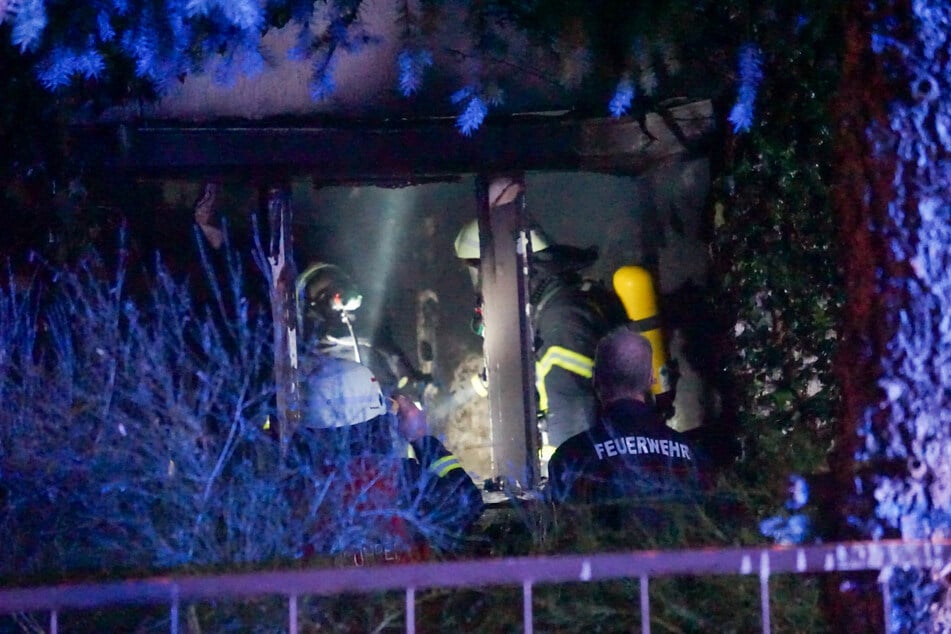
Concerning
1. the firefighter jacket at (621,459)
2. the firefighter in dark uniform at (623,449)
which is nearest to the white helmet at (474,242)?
the firefighter in dark uniform at (623,449)

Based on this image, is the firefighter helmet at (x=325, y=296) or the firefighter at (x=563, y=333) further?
the firefighter helmet at (x=325, y=296)

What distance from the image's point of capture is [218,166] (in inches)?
212

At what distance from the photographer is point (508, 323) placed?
5.66 metres

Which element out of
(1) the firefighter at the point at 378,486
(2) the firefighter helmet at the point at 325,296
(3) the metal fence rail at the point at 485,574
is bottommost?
(3) the metal fence rail at the point at 485,574

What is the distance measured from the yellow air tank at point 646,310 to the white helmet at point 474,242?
46 centimetres

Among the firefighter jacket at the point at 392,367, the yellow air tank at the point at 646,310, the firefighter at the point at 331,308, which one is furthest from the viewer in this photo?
the firefighter jacket at the point at 392,367

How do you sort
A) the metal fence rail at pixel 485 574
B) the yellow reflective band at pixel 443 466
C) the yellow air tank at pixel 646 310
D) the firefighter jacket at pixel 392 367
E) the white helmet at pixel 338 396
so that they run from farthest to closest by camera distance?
the firefighter jacket at pixel 392 367, the yellow air tank at pixel 646 310, the white helmet at pixel 338 396, the yellow reflective band at pixel 443 466, the metal fence rail at pixel 485 574

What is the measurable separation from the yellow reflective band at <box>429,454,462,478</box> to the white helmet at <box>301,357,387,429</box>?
1.05 ft

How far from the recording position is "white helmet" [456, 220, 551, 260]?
5.98 metres

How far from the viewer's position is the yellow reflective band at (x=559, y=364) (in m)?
5.69

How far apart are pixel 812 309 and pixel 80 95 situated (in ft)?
11.2

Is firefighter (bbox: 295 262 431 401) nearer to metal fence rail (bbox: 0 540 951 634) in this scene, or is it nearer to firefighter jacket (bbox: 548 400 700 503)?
firefighter jacket (bbox: 548 400 700 503)

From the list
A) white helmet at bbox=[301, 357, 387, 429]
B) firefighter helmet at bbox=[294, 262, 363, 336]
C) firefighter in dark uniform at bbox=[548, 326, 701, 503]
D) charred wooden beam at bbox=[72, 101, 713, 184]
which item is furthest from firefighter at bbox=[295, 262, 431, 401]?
firefighter in dark uniform at bbox=[548, 326, 701, 503]

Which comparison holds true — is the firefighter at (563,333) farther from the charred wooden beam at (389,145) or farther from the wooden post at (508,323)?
the charred wooden beam at (389,145)
